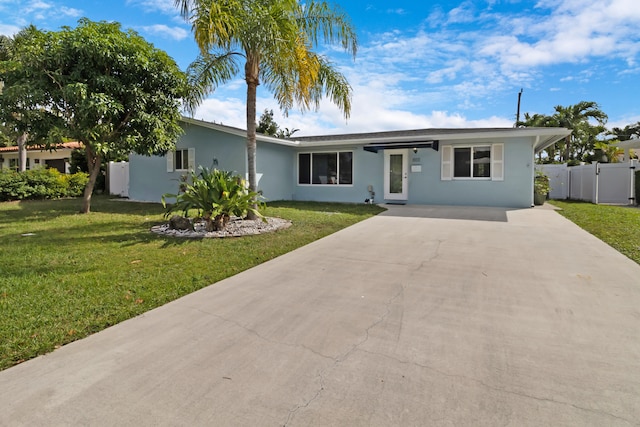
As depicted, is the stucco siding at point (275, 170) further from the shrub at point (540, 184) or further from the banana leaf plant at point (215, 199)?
the shrub at point (540, 184)

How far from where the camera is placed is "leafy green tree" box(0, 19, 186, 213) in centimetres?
902

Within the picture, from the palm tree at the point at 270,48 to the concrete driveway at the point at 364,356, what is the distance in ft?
17.3

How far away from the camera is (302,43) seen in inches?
316

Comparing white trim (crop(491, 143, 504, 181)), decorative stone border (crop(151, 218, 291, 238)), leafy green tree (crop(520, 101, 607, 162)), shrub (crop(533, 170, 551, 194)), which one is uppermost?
leafy green tree (crop(520, 101, 607, 162))

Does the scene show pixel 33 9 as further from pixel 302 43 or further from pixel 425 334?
pixel 425 334

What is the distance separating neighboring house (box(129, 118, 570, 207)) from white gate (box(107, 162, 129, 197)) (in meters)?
1.91

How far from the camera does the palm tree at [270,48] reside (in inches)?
291

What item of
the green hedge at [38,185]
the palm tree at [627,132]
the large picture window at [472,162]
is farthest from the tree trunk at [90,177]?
the palm tree at [627,132]

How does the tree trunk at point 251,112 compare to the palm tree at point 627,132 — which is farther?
the palm tree at point 627,132

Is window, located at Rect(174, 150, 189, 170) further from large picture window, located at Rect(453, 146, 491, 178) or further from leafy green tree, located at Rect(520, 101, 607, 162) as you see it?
leafy green tree, located at Rect(520, 101, 607, 162)

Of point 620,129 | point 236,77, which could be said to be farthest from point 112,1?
point 620,129

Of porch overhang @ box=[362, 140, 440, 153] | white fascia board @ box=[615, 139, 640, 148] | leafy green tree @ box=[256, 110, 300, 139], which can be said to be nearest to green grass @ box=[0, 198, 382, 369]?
porch overhang @ box=[362, 140, 440, 153]

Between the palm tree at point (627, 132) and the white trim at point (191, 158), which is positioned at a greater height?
the palm tree at point (627, 132)

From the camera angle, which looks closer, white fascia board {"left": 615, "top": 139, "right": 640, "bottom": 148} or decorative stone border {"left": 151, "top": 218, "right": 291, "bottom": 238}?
decorative stone border {"left": 151, "top": 218, "right": 291, "bottom": 238}
